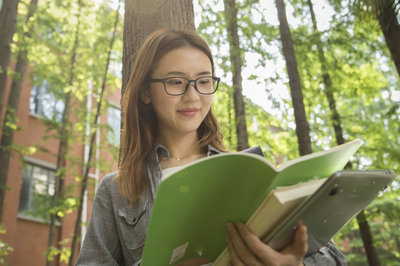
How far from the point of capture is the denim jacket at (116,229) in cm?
164

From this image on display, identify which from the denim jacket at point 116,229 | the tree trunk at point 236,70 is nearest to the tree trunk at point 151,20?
the denim jacket at point 116,229

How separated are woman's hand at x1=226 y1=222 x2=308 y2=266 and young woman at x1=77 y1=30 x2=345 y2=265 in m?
0.33

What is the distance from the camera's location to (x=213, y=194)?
1.11 meters

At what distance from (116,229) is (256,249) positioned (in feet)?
2.82

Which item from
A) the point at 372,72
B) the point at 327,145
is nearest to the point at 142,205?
the point at 327,145

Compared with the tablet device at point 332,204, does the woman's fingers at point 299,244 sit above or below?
below

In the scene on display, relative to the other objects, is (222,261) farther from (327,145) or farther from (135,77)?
(327,145)

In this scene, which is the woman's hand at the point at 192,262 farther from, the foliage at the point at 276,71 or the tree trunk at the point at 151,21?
the foliage at the point at 276,71

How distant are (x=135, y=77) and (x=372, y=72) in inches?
360

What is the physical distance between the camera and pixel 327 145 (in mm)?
9594

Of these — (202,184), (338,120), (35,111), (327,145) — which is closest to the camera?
(202,184)

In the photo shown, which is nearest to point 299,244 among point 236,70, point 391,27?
point 391,27

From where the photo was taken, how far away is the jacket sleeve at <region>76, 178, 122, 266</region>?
163 centimetres

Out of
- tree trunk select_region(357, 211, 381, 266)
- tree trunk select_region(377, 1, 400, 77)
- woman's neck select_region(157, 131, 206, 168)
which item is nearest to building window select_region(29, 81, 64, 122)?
tree trunk select_region(357, 211, 381, 266)
